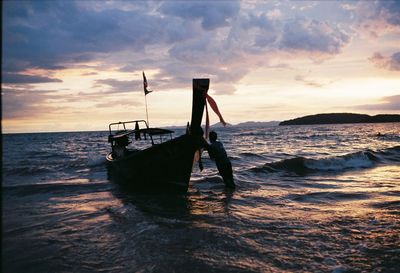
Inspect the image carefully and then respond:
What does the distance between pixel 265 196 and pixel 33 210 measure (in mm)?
7864

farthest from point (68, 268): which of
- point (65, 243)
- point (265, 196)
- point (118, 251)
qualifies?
point (265, 196)

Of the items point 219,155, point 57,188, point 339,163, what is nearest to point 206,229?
point 219,155

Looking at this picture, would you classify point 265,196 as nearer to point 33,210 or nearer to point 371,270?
point 371,270

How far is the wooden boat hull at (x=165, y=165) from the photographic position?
38.6 ft

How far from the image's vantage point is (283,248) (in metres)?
6.29

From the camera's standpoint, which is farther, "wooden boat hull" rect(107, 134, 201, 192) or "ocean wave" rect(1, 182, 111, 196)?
"ocean wave" rect(1, 182, 111, 196)

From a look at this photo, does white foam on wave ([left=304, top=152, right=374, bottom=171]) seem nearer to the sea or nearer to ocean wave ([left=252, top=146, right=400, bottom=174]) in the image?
ocean wave ([left=252, top=146, right=400, bottom=174])

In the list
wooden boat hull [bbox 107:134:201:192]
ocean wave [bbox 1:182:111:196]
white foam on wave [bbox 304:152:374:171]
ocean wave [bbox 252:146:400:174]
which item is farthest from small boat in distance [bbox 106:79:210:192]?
white foam on wave [bbox 304:152:374:171]

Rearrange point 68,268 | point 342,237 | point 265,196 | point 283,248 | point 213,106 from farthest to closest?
point 265,196, point 213,106, point 342,237, point 283,248, point 68,268

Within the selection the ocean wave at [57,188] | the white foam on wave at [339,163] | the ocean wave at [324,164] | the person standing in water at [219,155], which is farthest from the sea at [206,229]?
the white foam on wave at [339,163]

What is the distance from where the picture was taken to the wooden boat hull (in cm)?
1177

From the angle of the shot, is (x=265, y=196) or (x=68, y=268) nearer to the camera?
(x=68, y=268)

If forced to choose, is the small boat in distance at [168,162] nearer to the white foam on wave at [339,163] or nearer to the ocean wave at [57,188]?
the ocean wave at [57,188]

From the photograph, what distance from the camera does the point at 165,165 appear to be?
40.8 feet
